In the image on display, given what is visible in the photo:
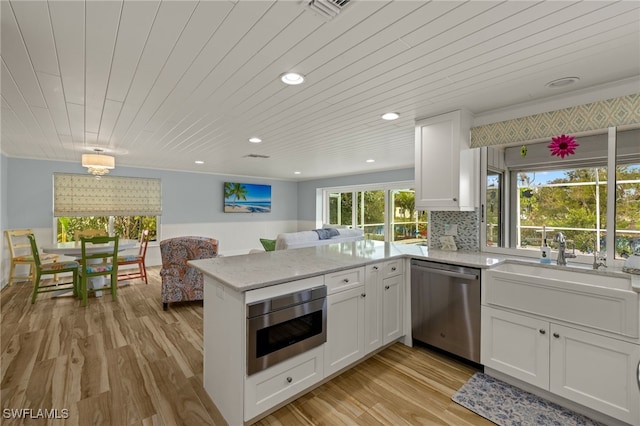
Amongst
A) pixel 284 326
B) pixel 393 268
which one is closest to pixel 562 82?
pixel 393 268

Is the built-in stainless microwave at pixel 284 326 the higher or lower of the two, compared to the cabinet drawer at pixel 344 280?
lower

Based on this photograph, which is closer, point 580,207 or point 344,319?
point 344,319

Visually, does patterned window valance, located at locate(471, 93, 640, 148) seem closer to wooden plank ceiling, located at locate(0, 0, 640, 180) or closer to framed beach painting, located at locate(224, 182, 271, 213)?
wooden plank ceiling, located at locate(0, 0, 640, 180)

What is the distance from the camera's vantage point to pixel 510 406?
200 centimetres

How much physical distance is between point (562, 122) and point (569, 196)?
67cm

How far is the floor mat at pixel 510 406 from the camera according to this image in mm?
1860

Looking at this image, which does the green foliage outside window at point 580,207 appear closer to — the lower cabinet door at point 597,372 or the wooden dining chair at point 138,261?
the lower cabinet door at point 597,372

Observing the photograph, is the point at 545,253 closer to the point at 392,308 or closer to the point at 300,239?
the point at 392,308

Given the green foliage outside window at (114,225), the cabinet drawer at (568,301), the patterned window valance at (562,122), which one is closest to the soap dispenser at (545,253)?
the cabinet drawer at (568,301)

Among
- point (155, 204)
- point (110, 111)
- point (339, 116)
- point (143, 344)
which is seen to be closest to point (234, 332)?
point (143, 344)

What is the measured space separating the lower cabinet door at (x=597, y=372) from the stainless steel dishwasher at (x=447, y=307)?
21.0 inches

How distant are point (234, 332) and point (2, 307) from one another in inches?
169

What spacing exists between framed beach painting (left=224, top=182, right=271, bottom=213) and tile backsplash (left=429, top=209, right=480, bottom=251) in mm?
5696

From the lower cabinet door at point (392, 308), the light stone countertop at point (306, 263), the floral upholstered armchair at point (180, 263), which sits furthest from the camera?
the floral upholstered armchair at point (180, 263)
